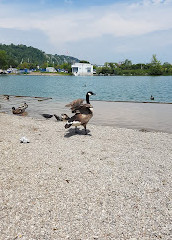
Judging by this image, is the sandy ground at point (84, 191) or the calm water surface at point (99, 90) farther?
the calm water surface at point (99, 90)

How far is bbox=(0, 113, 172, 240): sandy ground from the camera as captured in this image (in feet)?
13.4

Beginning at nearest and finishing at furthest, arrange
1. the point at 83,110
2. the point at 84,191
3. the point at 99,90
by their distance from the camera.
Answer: the point at 84,191 → the point at 83,110 → the point at 99,90

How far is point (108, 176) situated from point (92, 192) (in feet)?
3.35

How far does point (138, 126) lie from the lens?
46.6ft

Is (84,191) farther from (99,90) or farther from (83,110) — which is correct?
(99,90)

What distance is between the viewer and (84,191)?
5.38 m

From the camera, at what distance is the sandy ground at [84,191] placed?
409 centimetres

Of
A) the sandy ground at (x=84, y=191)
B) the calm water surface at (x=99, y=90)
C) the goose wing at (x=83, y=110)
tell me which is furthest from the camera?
the calm water surface at (x=99, y=90)

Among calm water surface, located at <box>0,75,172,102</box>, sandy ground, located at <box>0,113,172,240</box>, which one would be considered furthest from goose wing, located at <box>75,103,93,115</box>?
calm water surface, located at <box>0,75,172,102</box>

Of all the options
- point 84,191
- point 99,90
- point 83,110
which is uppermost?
point 99,90

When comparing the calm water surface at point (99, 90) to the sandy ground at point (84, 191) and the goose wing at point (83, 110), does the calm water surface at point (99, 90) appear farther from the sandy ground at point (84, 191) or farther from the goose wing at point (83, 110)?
the sandy ground at point (84, 191)

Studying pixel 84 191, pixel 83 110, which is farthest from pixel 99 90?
pixel 84 191

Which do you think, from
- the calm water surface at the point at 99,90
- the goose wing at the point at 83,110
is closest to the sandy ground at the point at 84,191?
the goose wing at the point at 83,110

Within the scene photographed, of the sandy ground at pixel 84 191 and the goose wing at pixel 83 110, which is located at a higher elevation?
the goose wing at pixel 83 110
